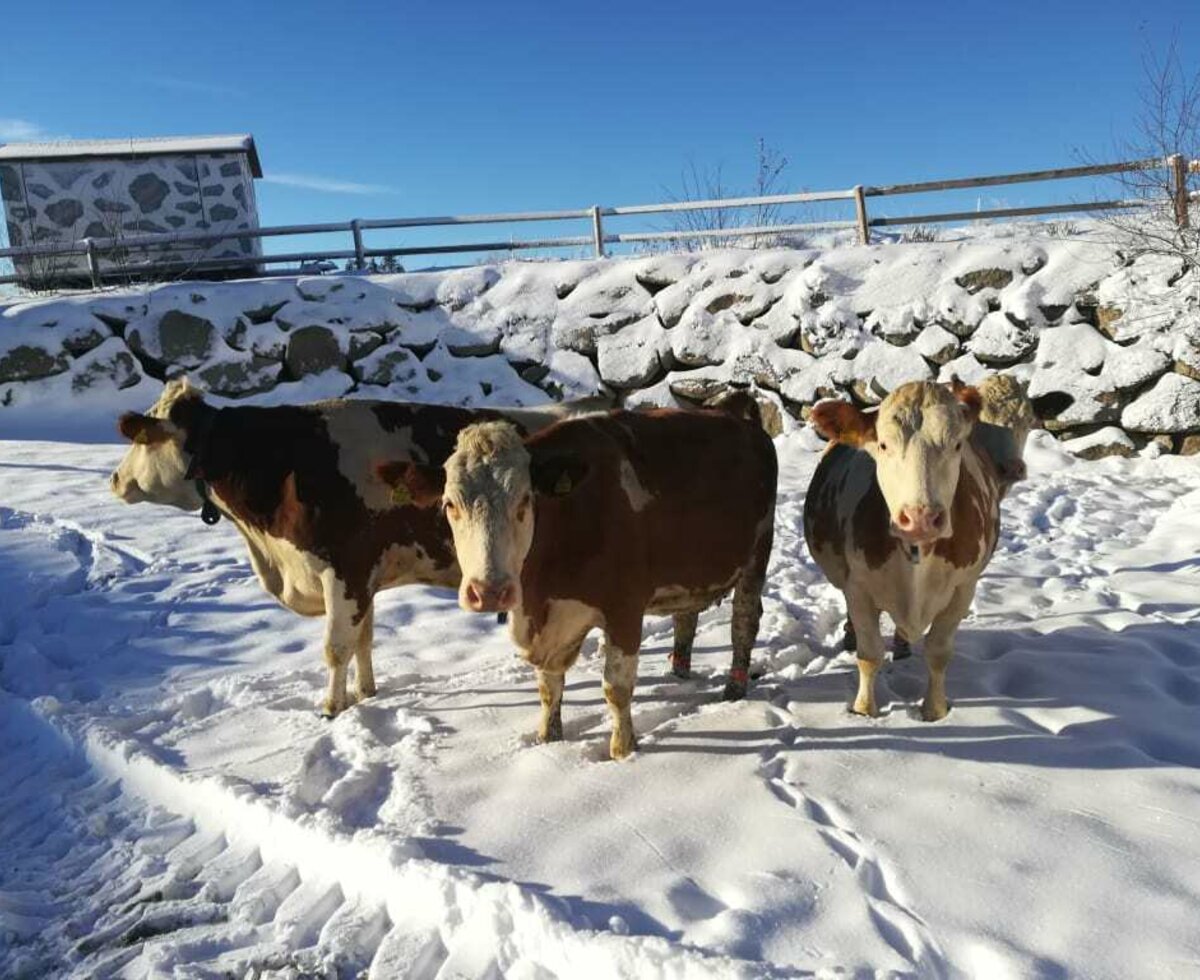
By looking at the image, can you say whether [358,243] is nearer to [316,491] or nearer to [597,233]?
[597,233]

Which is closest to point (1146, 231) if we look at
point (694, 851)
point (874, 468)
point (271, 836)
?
point (874, 468)

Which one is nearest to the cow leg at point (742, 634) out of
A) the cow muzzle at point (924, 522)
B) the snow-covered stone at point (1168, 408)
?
the cow muzzle at point (924, 522)

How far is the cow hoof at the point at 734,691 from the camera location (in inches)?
168

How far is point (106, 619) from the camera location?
5.87 m

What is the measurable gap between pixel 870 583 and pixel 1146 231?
8484 mm

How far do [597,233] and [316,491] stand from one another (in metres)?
10.9

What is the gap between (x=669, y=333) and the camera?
1112cm

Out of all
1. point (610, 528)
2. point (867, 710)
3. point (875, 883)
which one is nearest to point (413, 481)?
point (610, 528)

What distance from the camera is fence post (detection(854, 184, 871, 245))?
42.1ft

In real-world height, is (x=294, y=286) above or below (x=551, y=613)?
above

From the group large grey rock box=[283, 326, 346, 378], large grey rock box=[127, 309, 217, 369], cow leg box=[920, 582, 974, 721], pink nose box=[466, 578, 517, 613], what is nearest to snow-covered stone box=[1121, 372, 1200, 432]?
cow leg box=[920, 582, 974, 721]

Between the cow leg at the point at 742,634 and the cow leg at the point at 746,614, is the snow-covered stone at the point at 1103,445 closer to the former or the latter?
the cow leg at the point at 746,614

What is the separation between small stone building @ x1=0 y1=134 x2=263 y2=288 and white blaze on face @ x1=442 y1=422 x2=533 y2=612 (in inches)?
612

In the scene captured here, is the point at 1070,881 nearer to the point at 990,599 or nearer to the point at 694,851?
the point at 694,851
